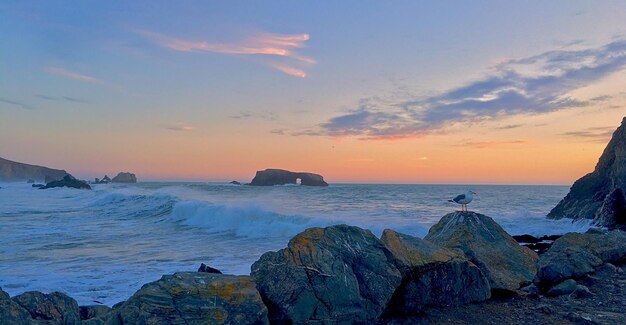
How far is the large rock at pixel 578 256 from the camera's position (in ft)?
25.5

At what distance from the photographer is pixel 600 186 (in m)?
26.3

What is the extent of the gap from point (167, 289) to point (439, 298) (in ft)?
12.7

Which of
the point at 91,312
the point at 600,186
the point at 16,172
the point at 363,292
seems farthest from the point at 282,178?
the point at 363,292

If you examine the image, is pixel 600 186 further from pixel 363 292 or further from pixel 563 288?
pixel 363 292

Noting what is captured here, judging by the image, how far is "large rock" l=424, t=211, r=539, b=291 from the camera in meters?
7.48

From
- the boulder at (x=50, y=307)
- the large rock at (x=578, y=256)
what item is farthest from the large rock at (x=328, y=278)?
the large rock at (x=578, y=256)

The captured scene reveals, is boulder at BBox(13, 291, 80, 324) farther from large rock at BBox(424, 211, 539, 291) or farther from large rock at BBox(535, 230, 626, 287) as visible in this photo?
large rock at BBox(535, 230, 626, 287)

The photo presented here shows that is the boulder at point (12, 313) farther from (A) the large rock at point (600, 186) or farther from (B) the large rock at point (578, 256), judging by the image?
(A) the large rock at point (600, 186)

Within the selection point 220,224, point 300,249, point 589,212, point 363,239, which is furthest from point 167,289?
point 589,212

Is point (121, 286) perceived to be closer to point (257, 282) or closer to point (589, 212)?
point (257, 282)

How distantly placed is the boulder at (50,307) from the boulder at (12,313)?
9.2 inches

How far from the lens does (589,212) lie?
23547 millimetres

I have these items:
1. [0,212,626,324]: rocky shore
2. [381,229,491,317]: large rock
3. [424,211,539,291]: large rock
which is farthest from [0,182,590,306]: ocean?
[381,229,491,317]: large rock

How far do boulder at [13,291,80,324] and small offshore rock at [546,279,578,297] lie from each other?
7.20 meters
